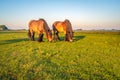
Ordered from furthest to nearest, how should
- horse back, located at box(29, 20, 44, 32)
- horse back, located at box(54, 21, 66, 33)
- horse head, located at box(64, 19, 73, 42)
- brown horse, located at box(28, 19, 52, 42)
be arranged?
horse back, located at box(54, 21, 66, 33)
horse head, located at box(64, 19, 73, 42)
horse back, located at box(29, 20, 44, 32)
brown horse, located at box(28, 19, 52, 42)

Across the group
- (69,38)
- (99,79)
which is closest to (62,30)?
(69,38)

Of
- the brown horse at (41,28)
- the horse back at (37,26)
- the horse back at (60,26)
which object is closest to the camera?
the brown horse at (41,28)

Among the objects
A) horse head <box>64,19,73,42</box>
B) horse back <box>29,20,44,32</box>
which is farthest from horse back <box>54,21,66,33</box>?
horse back <box>29,20,44,32</box>

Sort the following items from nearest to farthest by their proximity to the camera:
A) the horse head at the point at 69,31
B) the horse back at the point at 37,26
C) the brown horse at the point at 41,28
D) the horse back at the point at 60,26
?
the brown horse at the point at 41,28
the horse back at the point at 37,26
the horse head at the point at 69,31
the horse back at the point at 60,26

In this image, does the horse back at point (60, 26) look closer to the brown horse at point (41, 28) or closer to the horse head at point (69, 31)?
the horse head at point (69, 31)

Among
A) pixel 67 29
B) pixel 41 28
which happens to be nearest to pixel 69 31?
pixel 67 29


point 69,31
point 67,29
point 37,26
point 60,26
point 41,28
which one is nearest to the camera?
point 41,28

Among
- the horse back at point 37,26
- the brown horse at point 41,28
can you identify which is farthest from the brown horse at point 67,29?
the horse back at point 37,26

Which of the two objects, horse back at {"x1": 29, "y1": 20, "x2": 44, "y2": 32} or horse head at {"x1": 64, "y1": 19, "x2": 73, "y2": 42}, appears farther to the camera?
horse head at {"x1": 64, "y1": 19, "x2": 73, "y2": 42}

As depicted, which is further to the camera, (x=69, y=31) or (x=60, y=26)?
(x=60, y=26)

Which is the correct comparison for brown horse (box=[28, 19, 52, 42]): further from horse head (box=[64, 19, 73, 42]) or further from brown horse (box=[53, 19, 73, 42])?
horse head (box=[64, 19, 73, 42])

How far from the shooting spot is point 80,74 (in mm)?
6629

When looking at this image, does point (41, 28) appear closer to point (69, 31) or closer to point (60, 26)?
point (60, 26)

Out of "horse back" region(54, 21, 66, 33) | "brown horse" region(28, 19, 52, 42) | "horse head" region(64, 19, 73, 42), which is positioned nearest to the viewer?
"brown horse" region(28, 19, 52, 42)
